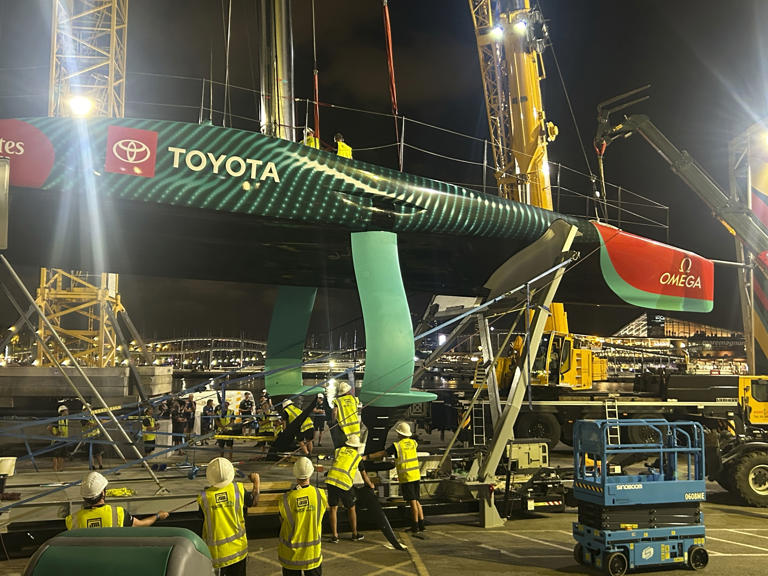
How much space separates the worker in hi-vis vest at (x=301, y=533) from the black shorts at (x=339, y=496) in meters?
3.02

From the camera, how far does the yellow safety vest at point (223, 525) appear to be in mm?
5551

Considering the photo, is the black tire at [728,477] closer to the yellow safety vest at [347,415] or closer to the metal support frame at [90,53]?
the yellow safety vest at [347,415]

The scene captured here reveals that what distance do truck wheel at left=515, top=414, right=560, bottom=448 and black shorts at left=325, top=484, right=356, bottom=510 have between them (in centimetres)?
921

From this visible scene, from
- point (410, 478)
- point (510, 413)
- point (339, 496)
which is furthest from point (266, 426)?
point (510, 413)

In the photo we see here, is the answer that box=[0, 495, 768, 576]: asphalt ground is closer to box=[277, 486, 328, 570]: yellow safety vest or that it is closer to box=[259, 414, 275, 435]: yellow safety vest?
box=[277, 486, 328, 570]: yellow safety vest

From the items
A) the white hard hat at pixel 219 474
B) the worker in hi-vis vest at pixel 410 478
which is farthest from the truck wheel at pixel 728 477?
the white hard hat at pixel 219 474

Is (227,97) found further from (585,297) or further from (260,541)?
(585,297)

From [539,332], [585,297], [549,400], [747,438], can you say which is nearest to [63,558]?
[539,332]

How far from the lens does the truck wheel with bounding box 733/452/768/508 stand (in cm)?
1215

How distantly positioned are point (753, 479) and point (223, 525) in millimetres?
10994

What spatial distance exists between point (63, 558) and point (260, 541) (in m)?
7.07

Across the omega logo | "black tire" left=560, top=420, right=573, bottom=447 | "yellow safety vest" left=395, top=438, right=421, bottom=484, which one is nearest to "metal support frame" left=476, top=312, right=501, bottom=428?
"yellow safety vest" left=395, top=438, right=421, bottom=484

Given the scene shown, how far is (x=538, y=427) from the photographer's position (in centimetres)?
1741

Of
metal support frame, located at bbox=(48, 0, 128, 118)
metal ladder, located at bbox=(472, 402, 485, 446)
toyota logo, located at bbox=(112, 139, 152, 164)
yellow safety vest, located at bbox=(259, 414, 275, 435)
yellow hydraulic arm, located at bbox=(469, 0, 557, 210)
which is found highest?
metal support frame, located at bbox=(48, 0, 128, 118)
